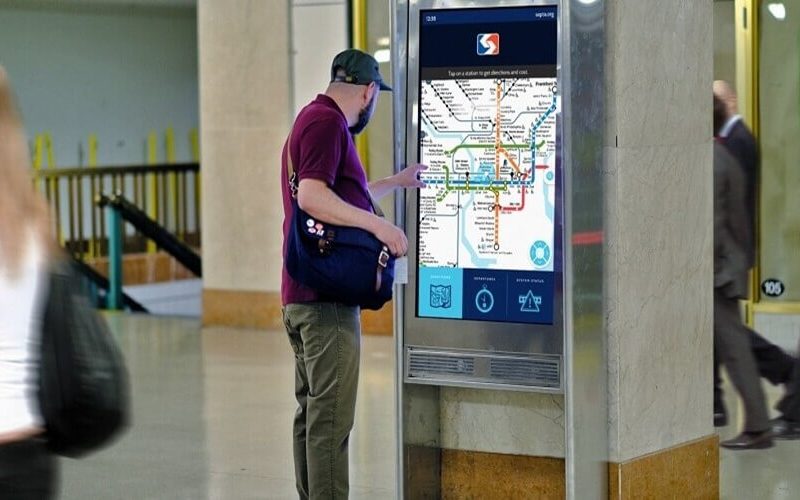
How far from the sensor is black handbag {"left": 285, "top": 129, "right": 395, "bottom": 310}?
4.88 m

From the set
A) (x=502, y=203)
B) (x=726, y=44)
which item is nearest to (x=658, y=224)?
(x=502, y=203)

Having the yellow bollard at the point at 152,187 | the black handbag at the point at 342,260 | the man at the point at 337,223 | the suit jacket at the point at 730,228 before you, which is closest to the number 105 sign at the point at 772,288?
the suit jacket at the point at 730,228

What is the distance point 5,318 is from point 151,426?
16.9ft

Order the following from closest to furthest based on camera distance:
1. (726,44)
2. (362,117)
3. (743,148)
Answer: (362,117) < (743,148) < (726,44)

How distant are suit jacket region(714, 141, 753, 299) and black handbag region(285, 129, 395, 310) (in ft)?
10.1

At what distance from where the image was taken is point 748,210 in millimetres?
7957

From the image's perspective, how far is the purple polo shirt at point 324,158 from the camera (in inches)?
192

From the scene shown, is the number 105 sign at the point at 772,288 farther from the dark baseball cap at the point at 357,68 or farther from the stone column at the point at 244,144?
the dark baseball cap at the point at 357,68

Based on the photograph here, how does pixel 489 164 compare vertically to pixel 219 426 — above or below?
above

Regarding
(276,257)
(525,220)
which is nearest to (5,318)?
(525,220)

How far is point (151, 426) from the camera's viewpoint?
791cm

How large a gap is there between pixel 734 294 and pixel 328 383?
3.16m

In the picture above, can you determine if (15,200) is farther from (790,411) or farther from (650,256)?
(790,411)

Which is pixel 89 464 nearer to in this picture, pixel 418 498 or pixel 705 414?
pixel 418 498
